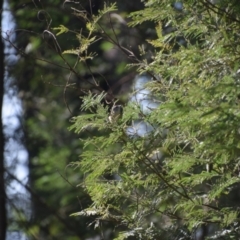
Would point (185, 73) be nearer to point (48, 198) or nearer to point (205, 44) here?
point (205, 44)

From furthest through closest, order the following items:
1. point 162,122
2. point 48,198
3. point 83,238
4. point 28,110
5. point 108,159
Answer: point 28,110 → point 48,198 → point 83,238 → point 108,159 → point 162,122

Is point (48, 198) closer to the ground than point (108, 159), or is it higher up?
higher up

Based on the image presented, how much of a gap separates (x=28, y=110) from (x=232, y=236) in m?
6.12

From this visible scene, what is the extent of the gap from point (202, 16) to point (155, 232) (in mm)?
1037

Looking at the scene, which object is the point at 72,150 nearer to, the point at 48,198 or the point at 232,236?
the point at 48,198

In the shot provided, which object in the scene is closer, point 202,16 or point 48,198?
point 202,16

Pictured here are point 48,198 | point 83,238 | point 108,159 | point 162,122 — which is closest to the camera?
point 162,122

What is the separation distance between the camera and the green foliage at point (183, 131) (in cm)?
293

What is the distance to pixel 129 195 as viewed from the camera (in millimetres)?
3590

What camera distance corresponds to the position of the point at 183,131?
328 centimetres

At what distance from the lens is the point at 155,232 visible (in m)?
3.61

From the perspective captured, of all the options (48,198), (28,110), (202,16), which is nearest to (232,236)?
Result: (202,16)

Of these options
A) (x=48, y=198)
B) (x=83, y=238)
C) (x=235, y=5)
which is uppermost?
(x=48, y=198)

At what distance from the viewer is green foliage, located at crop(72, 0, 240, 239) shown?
9.62ft
